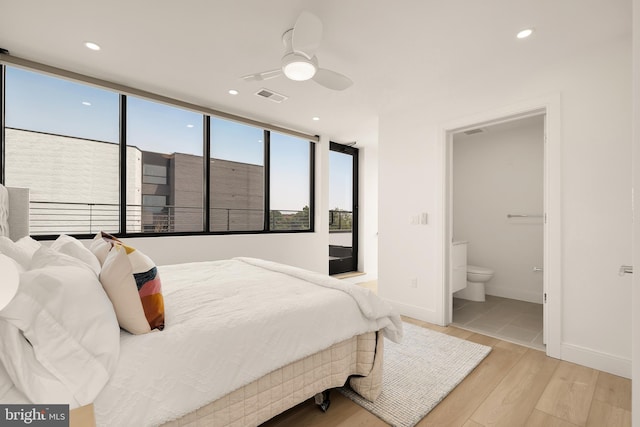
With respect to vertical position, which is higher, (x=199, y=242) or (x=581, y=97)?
(x=581, y=97)

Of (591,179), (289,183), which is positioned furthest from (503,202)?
(289,183)

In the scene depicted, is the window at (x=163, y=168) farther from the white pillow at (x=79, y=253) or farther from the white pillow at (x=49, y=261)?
the white pillow at (x=49, y=261)

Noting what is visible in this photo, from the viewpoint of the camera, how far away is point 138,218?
3330 mm

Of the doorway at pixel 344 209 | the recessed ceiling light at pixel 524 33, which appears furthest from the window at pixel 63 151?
the recessed ceiling light at pixel 524 33

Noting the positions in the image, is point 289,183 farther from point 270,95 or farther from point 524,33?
point 524,33

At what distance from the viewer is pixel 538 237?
3.91 meters

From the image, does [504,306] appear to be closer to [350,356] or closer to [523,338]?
[523,338]

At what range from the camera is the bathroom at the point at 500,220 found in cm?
375

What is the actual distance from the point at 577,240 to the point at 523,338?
41.5 inches

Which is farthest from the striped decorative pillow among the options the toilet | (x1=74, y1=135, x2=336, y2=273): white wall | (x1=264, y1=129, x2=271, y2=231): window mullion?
the toilet

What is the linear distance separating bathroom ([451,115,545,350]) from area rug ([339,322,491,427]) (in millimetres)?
956

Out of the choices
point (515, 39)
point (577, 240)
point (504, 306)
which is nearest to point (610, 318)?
point (577, 240)

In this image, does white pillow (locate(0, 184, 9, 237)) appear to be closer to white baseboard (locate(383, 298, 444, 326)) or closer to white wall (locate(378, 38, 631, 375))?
white baseboard (locate(383, 298, 444, 326))

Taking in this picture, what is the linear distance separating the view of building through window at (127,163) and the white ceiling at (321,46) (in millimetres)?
426
